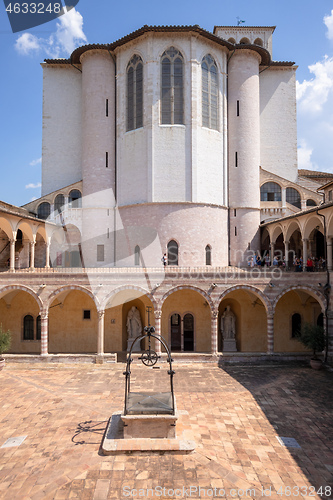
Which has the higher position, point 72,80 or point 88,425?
point 72,80

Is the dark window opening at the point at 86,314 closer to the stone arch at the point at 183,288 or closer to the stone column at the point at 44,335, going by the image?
the stone column at the point at 44,335

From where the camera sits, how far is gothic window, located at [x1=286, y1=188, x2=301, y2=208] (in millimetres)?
32750

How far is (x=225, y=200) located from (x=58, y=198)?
1505 centimetres

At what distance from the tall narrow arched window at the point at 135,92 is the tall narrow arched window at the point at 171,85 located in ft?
6.48

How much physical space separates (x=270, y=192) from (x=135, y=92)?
14.5 meters

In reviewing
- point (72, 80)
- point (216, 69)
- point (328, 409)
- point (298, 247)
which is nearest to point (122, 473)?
point (328, 409)

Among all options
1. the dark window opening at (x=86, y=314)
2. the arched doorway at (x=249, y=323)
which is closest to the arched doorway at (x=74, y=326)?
the dark window opening at (x=86, y=314)

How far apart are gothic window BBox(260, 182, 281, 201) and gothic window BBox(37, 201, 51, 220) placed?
767 inches

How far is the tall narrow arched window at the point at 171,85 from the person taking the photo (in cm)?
2886

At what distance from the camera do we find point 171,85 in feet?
94.6

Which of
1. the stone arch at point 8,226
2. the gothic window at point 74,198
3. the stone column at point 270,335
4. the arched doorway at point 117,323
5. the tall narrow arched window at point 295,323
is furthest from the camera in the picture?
the gothic window at point 74,198

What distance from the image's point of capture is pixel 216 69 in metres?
30.4

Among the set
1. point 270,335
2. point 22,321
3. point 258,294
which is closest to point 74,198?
point 22,321

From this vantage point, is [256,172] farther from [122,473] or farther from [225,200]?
[122,473]
